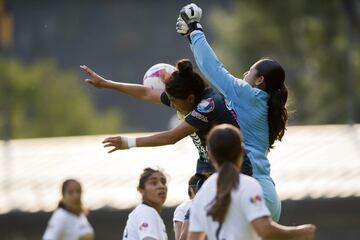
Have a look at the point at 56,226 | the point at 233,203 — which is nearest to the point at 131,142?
the point at 233,203

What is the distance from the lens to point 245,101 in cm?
899

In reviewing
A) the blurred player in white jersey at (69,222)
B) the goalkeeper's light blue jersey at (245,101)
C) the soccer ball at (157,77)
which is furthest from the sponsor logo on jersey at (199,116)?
the blurred player in white jersey at (69,222)

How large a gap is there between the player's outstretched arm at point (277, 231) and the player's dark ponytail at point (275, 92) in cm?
164

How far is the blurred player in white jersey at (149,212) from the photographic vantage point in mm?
10250

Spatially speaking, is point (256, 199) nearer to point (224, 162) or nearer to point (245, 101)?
point (224, 162)

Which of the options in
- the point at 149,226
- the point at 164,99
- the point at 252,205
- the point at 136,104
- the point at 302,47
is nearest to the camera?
the point at 252,205

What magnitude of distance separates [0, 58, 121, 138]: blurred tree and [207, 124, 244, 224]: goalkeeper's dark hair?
88.9 ft

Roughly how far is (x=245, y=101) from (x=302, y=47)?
93.1 feet

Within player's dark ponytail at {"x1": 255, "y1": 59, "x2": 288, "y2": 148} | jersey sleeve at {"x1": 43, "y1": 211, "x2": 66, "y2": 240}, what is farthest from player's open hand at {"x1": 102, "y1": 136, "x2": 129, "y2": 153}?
jersey sleeve at {"x1": 43, "y1": 211, "x2": 66, "y2": 240}

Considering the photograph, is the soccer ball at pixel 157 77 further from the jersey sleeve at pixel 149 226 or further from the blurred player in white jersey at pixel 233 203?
the blurred player in white jersey at pixel 233 203

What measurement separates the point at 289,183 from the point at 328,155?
1.76 meters

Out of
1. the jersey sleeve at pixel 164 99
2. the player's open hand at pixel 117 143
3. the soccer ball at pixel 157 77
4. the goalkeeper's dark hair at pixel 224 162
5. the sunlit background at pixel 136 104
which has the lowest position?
the goalkeeper's dark hair at pixel 224 162

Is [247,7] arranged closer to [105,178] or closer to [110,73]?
[110,73]

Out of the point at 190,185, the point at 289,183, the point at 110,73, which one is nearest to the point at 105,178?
the point at 289,183
